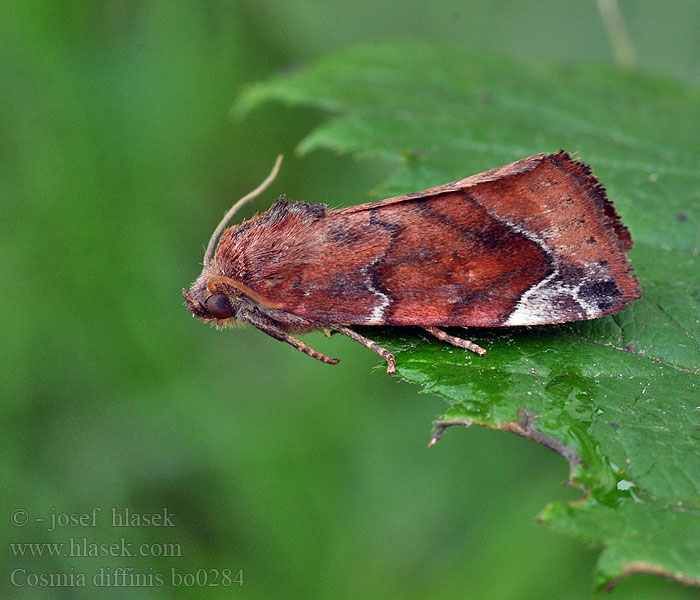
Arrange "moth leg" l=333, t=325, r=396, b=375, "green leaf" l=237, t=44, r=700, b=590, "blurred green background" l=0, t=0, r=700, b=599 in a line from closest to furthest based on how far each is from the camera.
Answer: "green leaf" l=237, t=44, r=700, b=590
"moth leg" l=333, t=325, r=396, b=375
"blurred green background" l=0, t=0, r=700, b=599

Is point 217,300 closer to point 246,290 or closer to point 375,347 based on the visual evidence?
point 246,290

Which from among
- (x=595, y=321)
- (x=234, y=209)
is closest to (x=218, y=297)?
(x=234, y=209)

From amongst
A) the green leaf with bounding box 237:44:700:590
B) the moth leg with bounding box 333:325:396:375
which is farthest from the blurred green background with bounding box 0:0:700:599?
the moth leg with bounding box 333:325:396:375

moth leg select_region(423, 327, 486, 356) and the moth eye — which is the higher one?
the moth eye

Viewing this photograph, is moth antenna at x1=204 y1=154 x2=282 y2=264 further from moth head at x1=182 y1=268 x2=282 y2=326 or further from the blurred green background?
the blurred green background

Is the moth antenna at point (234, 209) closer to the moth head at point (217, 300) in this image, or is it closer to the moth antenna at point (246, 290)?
the moth head at point (217, 300)

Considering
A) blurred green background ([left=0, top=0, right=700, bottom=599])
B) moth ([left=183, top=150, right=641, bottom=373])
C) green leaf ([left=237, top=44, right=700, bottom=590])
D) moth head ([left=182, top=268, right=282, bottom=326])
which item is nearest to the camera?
green leaf ([left=237, top=44, right=700, bottom=590])

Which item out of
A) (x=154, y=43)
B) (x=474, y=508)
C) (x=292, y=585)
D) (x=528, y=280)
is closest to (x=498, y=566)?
(x=474, y=508)
